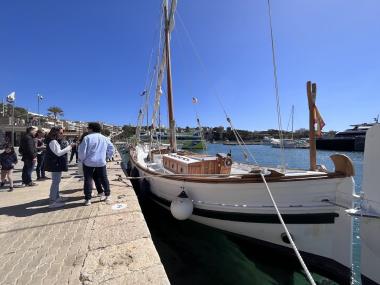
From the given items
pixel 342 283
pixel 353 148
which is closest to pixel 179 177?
pixel 342 283

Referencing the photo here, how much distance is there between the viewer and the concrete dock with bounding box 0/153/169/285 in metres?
2.96

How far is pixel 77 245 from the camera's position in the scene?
3.77 meters

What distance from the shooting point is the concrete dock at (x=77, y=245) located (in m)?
2.96

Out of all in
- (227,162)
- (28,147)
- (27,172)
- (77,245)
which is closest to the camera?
(77,245)

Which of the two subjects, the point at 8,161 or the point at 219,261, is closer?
the point at 219,261

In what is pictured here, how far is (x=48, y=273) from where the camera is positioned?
3072 mm

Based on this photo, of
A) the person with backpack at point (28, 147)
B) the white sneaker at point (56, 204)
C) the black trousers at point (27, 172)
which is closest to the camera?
the white sneaker at point (56, 204)

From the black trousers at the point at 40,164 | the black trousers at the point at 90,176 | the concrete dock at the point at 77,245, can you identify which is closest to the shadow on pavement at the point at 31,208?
the concrete dock at the point at 77,245

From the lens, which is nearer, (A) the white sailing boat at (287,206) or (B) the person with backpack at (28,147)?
(A) the white sailing boat at (287,206)

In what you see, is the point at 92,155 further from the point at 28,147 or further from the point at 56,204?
the point at 28,147

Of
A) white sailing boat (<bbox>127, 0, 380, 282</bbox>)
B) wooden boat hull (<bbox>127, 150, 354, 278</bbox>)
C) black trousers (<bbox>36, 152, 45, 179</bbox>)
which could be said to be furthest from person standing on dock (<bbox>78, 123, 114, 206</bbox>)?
black trousers (<bbox>36, 152, 45, 179</bbox>)

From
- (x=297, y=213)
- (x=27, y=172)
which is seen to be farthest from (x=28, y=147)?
(x=297, y=213)

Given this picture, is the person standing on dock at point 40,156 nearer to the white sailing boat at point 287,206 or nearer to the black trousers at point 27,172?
the black trousers at point 27,172

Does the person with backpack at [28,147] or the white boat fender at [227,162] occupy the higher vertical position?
the person with backpack at [28,147]
